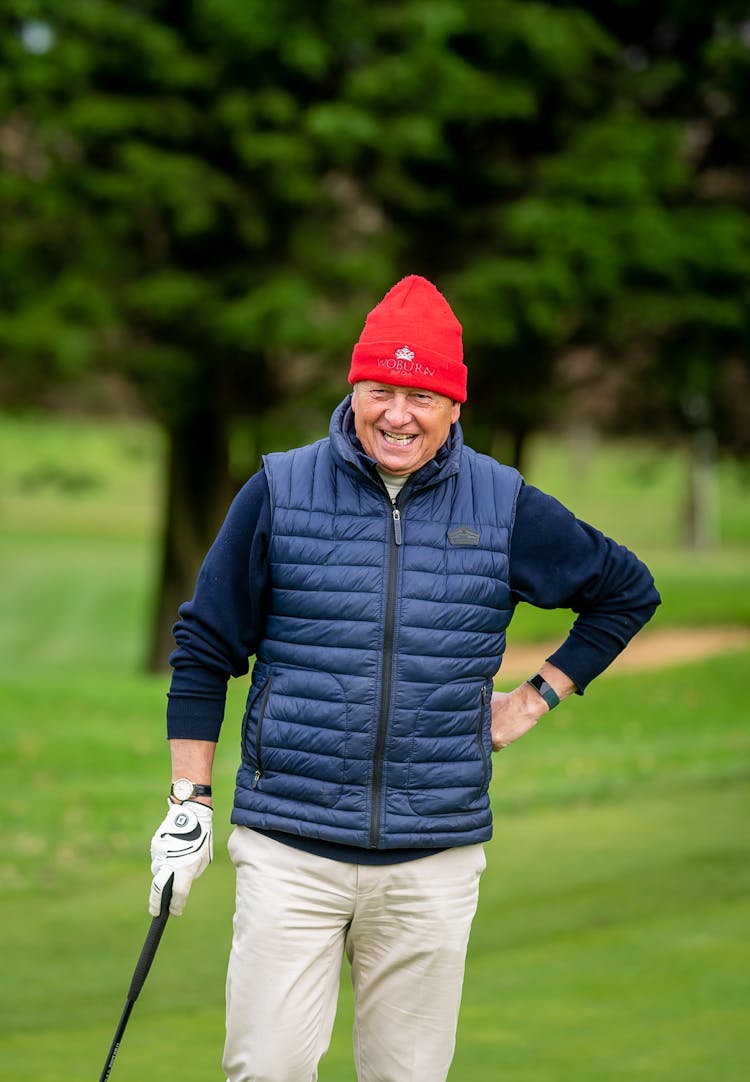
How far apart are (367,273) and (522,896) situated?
6898 mm

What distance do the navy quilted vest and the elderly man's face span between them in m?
0.03

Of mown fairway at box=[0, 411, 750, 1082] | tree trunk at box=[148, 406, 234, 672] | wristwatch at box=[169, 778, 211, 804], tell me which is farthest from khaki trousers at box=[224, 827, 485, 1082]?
tree trunk at box=[148, 406, 234, 672]

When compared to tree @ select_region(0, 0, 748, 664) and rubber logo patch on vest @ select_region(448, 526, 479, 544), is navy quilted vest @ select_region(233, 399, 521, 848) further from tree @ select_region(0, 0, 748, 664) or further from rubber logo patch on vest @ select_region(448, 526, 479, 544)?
tree @ select_region(0, 0, 748, 664)

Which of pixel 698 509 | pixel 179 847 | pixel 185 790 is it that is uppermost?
pixel 698 509

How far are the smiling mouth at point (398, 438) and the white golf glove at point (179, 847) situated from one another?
2.58 ft

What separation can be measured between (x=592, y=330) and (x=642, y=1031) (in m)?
10.9

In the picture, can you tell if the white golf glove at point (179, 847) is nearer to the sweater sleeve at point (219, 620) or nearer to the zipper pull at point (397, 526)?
the sweater sleeve at point (219, 620)

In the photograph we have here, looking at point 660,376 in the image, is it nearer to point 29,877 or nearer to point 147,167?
point 147,167

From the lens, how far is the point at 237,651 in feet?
10.8

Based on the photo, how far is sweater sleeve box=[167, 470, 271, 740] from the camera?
3.26 m

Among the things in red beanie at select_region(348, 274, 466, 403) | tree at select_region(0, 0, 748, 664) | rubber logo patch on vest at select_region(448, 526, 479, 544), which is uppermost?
tree at select_region(0, 0, 748, 664)

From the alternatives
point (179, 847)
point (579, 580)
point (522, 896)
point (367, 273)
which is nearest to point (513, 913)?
point (522, 896)

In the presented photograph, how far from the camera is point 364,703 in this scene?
10.3ft

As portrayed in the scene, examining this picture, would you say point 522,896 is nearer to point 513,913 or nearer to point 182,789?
point 513,913
